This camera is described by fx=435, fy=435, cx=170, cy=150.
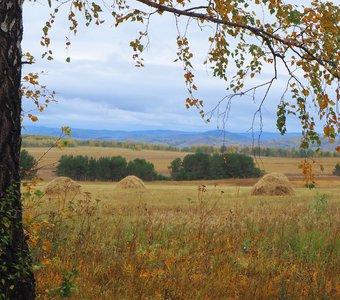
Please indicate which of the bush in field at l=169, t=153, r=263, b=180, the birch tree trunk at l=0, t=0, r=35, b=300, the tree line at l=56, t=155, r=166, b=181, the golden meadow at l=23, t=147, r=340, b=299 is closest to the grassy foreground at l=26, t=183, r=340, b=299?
the golden meadow at l=23, t=147, r=340, b=299

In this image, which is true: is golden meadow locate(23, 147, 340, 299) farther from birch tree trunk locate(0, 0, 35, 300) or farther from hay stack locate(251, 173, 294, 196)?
hay stack locate(251, 173, 294, 196)

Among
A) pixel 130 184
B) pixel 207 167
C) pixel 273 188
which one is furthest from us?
pixel 207 167

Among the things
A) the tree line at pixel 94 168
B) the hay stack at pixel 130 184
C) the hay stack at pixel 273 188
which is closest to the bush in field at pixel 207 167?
the tree line at pixel 94 168

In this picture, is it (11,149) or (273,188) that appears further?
(273,188)

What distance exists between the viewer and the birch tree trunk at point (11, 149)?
3.60 m

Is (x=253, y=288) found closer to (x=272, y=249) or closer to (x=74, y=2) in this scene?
(x=272, y=249)

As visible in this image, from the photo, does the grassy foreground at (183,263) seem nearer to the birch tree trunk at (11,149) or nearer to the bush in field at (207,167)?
the birch tree trunk at (11,149)

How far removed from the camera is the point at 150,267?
5688mm

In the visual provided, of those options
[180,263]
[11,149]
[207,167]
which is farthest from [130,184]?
[11,149]

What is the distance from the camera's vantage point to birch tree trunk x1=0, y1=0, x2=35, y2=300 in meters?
3.60

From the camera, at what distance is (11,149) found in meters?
3.66

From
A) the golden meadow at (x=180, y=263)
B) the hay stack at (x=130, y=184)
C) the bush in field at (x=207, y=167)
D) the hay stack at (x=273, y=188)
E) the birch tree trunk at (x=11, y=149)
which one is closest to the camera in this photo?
the birch tree trunk at (x=11, y=149)

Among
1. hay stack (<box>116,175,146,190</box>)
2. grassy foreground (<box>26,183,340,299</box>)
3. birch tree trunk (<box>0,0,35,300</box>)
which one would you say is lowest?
hay stack (<box>116,175,146,190</box>)

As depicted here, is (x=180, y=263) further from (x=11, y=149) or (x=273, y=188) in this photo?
(x=273, y=188)
